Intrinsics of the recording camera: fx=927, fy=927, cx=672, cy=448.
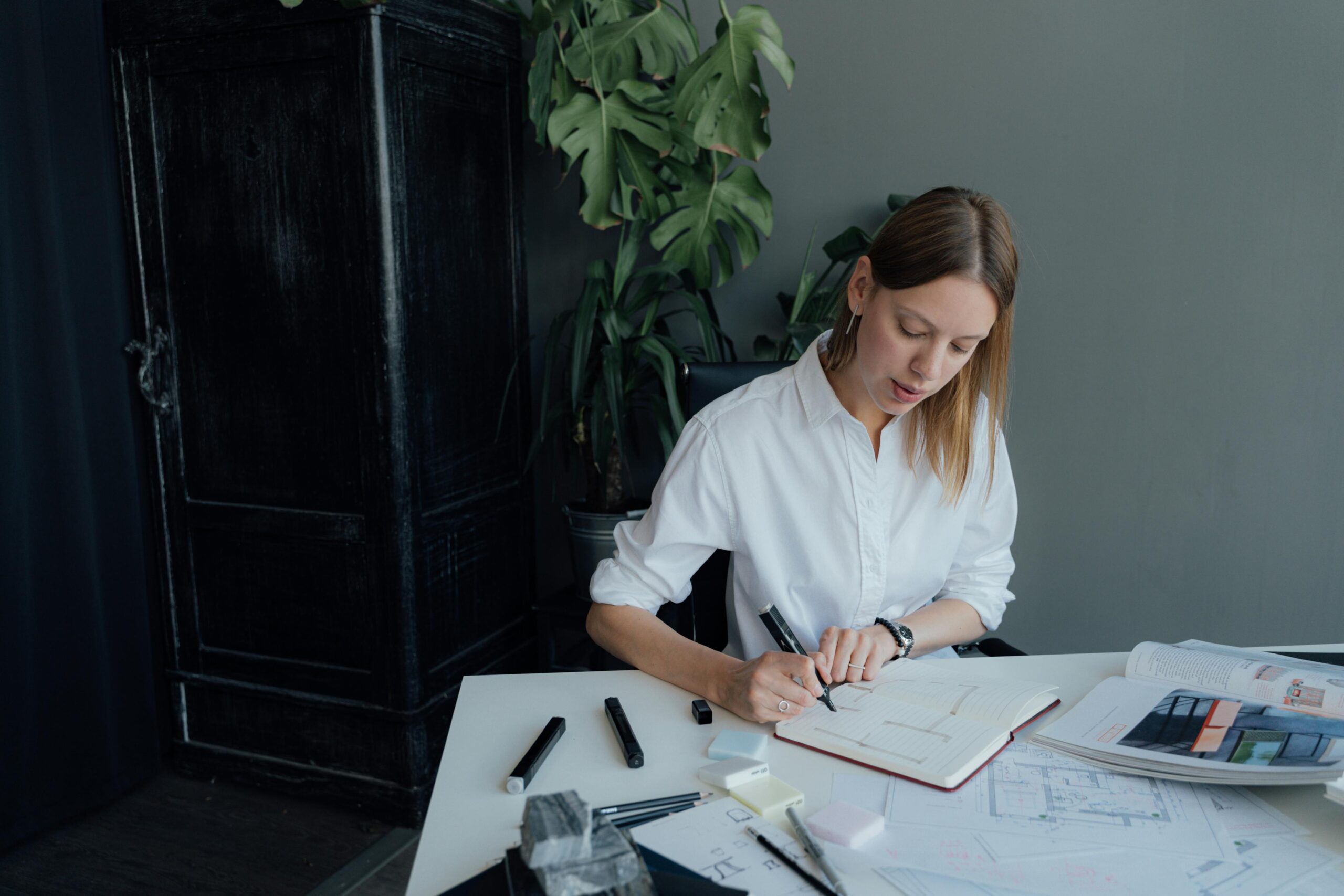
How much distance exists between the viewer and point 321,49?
6.58ft

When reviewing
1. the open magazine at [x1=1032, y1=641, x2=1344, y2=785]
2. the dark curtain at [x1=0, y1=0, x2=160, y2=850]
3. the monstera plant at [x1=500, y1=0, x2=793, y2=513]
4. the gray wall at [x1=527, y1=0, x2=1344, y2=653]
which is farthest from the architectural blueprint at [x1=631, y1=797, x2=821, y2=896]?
the dark curtain at [x1=0, y1=0, x2=160, y2=850]

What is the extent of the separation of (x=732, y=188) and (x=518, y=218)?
2.05 ft

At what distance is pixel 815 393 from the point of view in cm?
136

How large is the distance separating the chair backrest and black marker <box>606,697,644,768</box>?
427 mm

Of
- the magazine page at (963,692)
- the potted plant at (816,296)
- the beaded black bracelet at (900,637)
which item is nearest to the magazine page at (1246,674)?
the magazine page at (963,692)

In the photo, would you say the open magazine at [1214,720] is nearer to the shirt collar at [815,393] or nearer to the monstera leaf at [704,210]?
the shirt collar at [815,393]

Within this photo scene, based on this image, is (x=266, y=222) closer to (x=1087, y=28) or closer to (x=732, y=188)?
(x=732, y=188)

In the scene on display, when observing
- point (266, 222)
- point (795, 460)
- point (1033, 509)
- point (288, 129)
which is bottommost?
point (1033, 509)

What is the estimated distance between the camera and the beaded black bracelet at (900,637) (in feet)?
3.89

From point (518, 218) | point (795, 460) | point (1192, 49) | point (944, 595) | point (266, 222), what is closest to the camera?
point (795, 460)

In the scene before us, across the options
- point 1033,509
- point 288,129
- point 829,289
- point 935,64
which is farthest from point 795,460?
point 288,129

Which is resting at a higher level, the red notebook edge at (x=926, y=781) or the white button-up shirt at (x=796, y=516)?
the white button-up shirt at (x=796, y=516)

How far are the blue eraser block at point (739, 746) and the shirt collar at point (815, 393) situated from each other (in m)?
0.53

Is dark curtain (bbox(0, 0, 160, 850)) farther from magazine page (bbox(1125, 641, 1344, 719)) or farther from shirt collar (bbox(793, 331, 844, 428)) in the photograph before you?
magazine page (bbox(1125, 641, 1344, 719))
